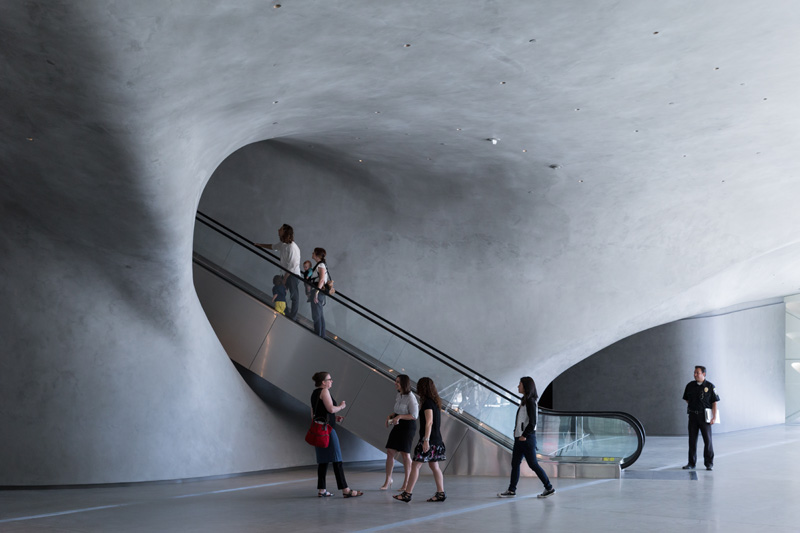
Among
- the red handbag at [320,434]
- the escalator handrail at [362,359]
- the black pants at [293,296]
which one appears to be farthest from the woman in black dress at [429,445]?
the black pants at [293,296]

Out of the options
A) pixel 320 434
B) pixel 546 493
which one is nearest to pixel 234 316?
pixel 320 434

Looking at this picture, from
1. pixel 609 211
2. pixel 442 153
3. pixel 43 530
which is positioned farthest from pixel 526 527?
pixel 609 211

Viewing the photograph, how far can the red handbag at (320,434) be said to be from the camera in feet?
30.4

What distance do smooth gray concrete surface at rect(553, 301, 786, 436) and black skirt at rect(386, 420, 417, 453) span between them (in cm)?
1644

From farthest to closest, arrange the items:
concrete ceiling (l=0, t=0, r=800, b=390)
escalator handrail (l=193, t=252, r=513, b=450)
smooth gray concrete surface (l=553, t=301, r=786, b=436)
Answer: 1. smooth gray concrete surface (l=553, t=301, r=786, b=436)
2. escalator handrail (l=193, t=252, r=513, b=450)
3. concrete ceiling (l=0, t=0, r=800, b=390)

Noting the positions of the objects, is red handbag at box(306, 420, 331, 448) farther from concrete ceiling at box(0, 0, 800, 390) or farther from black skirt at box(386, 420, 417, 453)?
concrete ceiling at box(0, 0, 800, 390)

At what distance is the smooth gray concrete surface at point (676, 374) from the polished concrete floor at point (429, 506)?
502 inches

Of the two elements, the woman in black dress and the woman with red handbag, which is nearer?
the woman in black dress

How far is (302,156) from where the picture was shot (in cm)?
1602

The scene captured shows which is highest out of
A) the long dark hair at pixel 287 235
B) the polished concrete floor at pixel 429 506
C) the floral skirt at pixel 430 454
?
the long dark hair at pixel 287 235

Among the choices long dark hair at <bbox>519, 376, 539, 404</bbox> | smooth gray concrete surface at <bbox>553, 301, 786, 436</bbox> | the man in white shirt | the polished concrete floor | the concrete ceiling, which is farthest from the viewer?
smooth gray concrete surface at <bbox>553, 301, 786, 436</bbox>

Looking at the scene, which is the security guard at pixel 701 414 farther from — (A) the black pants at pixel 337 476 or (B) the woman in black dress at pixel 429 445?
(A) the black pants at pixel 337 476

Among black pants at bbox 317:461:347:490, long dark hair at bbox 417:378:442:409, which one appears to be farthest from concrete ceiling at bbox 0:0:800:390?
long dark hair at bbox 417:378:442:409

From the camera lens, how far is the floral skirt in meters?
8.95
